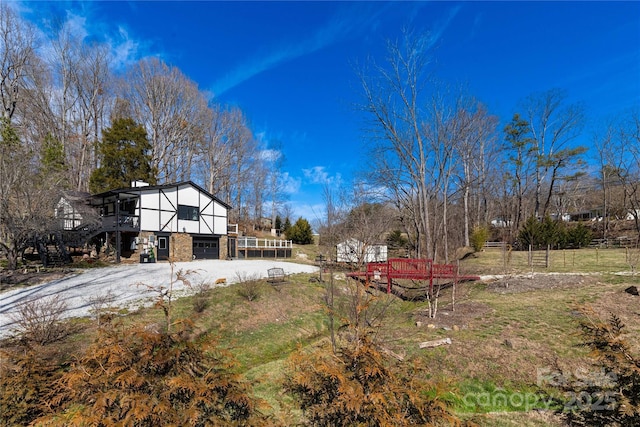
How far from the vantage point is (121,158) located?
1030 inches

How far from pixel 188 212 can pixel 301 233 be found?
53.7ft

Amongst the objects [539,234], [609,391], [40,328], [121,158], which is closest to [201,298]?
[40,328]

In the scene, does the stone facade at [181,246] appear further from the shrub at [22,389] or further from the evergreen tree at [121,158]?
the shrub at [22,389]

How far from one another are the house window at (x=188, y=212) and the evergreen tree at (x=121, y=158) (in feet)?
22.5

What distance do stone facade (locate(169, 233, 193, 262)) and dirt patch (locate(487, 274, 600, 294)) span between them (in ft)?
64.3

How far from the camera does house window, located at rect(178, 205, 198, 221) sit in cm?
2255

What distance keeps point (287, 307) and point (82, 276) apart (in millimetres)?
9838

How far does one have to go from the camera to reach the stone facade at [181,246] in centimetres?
2155

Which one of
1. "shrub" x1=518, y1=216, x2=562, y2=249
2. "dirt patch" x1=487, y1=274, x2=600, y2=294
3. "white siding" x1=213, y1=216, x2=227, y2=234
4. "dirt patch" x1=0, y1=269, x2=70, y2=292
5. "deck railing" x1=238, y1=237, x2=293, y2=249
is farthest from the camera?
"deck railing" x1=238, y1=237, x2=293, y2=249

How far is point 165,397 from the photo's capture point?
88.6 inches

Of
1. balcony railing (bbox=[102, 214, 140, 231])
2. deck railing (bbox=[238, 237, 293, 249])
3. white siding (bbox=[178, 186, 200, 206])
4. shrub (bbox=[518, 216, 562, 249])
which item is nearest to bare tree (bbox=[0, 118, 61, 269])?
balcony railing (bbox=[102, 214, 140, 231])

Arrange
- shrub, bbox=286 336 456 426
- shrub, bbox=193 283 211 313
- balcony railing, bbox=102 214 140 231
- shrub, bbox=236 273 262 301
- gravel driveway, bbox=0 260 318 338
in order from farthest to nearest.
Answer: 1. balcony railing, bbox=102 214 140 231
2. shrub, bbox=236 273 262 301
3. shrub, bbox=193 283 211 313
4. gravel driveway, bbox=0 260 318 338
5. shrub, bbox=286 336 456 426

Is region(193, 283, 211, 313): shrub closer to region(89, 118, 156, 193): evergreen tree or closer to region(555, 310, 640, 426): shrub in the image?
region(555, 310, 640, 426): shrub

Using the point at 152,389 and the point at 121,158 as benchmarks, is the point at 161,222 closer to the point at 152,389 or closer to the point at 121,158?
the point at 121,158
